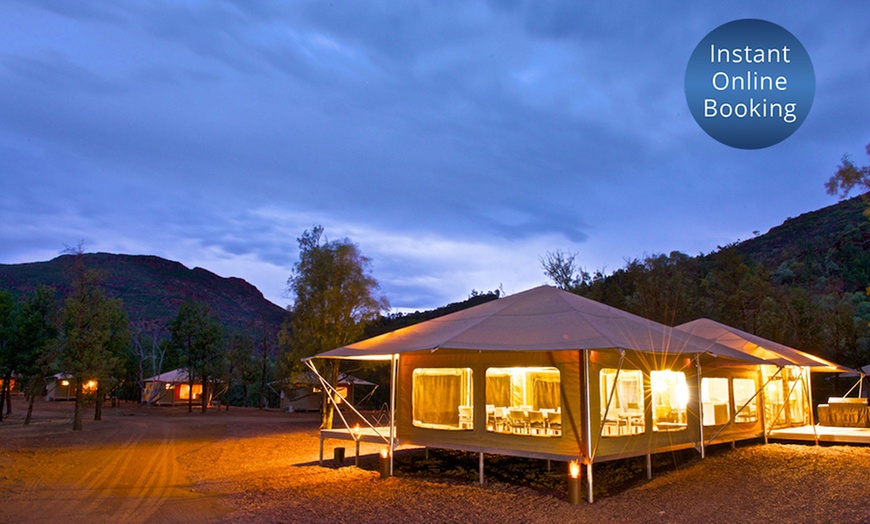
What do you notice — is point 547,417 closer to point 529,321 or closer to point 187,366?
point 529,321

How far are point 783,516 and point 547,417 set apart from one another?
3574mm

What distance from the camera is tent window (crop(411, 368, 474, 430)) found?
9906 millimetres

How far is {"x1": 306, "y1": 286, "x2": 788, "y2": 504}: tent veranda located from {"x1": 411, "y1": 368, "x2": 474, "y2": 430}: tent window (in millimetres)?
18

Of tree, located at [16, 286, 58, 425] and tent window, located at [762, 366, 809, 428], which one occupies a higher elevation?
tree, located at [16, 286, 58, 425]

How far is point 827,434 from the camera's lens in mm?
11602

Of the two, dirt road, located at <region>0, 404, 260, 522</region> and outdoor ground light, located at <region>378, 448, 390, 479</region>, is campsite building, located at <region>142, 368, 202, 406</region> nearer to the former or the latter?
dirt road, located at <region>0, 404, 260, 522</region>

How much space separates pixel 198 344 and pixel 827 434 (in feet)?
89.9

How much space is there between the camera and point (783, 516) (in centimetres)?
626

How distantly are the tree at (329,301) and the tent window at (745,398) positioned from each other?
11.0 metres

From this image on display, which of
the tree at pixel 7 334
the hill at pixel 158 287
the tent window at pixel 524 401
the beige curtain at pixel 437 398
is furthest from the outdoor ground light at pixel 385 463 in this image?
the hill at pixel 158 287


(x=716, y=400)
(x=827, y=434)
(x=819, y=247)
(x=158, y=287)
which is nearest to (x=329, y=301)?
(x=716, y=400)

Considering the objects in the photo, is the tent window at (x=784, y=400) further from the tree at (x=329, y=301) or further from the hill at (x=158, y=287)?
the hill at (x=158, y=287)

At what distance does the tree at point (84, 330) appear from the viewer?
18484 mm

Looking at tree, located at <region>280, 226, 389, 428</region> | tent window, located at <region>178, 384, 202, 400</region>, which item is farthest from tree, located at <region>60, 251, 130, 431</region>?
tent window, located at <region>178, 384, 202, 400</region>
